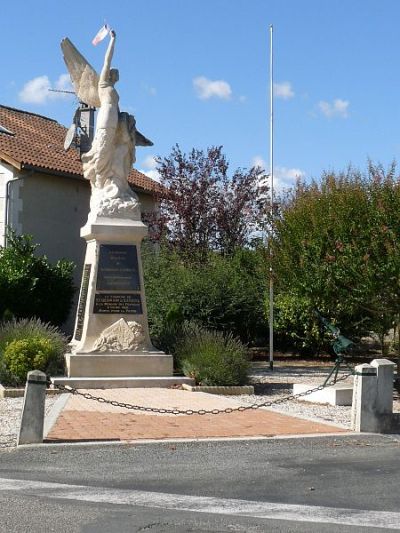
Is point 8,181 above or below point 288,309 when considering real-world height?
above

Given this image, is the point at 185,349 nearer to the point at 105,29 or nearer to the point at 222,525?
the point at 105,29

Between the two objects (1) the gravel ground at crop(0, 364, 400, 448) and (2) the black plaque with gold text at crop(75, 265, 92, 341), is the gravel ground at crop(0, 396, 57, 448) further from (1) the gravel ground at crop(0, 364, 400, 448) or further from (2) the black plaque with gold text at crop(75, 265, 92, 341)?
(2) the black plaque with gold text at crop(75, 265, 92, 341)

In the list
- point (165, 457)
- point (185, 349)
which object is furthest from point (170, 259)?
point (165, 457)

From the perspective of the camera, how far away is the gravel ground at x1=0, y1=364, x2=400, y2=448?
1198cm

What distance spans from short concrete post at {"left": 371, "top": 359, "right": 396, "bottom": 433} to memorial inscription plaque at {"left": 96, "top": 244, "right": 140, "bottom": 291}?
663cm

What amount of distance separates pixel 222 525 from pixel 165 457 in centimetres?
306

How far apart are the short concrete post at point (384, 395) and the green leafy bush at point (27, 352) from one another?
22.2 feet

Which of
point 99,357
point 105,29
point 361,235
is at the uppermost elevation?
point 105,29

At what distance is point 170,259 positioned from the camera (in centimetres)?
2706

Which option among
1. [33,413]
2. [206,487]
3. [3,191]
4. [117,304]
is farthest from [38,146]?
[206,487]

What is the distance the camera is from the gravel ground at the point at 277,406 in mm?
11977

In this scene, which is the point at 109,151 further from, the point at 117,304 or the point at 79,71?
the point at 117,304

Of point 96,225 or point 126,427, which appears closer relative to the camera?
point 126,427

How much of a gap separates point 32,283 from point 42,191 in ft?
13.8
